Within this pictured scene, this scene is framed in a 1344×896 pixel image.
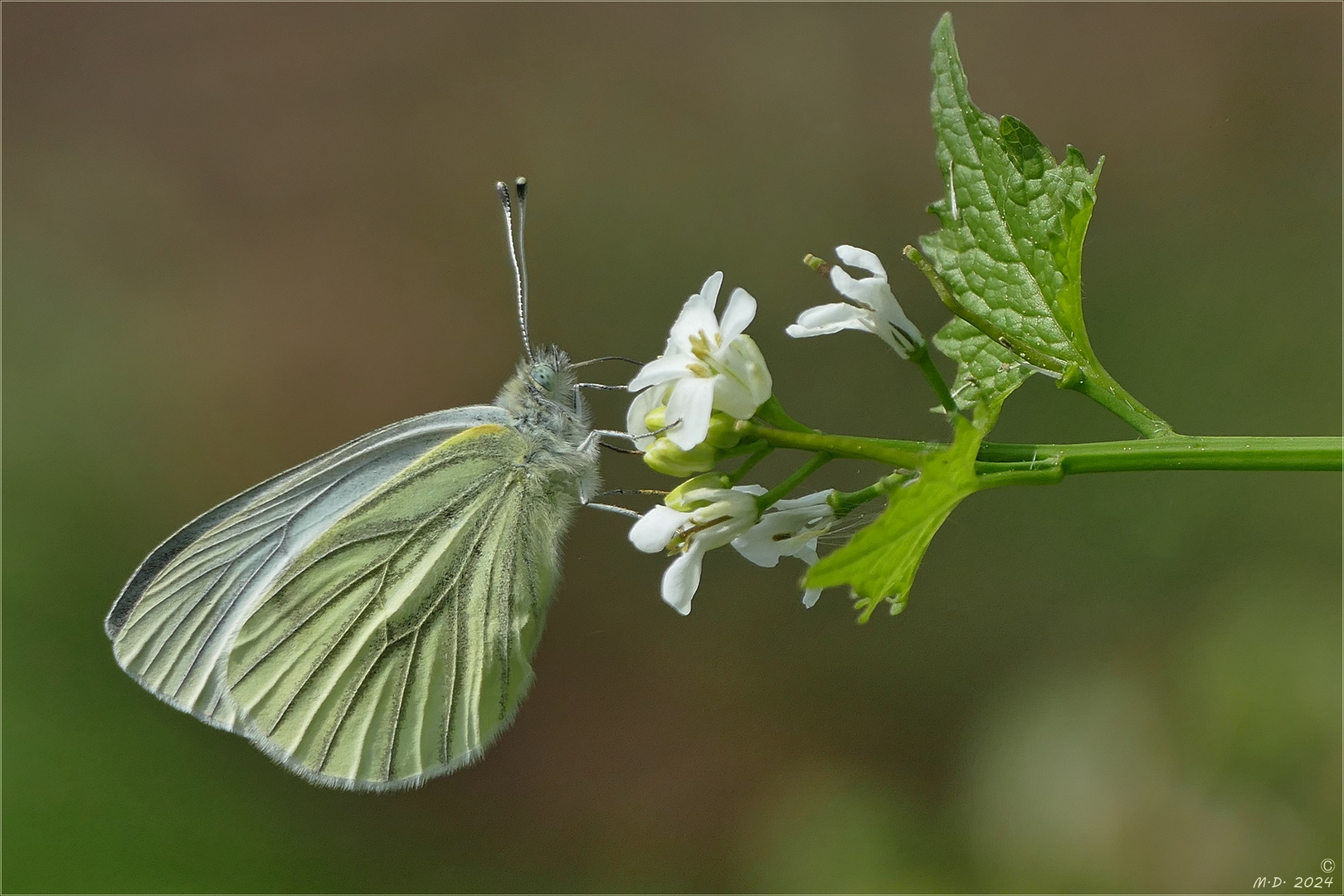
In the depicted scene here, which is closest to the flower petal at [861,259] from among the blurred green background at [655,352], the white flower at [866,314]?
the white flower at [866,314]

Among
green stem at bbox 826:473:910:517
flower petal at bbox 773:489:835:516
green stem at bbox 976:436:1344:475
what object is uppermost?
green stem at bbox 976:436:1344:475

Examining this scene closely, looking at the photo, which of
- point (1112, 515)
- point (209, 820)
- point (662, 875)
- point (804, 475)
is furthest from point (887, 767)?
point (804, 475)

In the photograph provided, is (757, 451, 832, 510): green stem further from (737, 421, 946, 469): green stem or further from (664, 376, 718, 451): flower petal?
(664, 376, 718, 451): flower petal

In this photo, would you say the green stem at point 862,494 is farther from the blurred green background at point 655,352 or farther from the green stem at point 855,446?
the blurred green background at point 655,352

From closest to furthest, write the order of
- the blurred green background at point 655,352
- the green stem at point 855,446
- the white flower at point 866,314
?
the green stem at point 855,446 → the white flower at point 866,314 → the blurred green background at point 655,352

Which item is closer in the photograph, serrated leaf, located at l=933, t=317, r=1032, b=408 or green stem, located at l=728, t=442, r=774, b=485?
green stem, located at l=728, t=442, r=774, b=485

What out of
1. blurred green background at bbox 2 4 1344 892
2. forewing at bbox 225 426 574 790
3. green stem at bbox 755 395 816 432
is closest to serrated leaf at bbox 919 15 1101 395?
green stem at bbox 755 395 816 432
